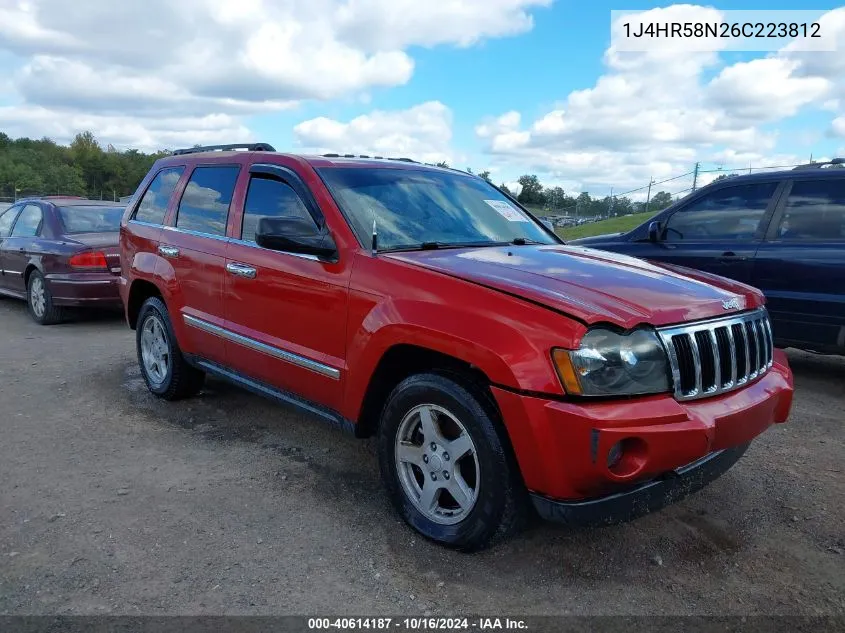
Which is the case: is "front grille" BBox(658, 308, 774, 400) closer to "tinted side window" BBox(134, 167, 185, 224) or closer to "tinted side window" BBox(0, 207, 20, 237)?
"tinted side window" BBox(134, 167, 185, 224)

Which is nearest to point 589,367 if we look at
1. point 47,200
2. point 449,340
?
point 449,340

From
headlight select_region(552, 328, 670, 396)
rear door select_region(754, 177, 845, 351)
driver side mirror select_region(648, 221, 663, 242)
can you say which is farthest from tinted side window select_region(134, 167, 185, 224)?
rear door select_region(754, 177, 845, 351)

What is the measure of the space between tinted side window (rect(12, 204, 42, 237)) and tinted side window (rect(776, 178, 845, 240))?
851cm

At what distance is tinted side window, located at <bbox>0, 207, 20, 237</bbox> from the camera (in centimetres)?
961

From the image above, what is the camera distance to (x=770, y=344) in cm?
343

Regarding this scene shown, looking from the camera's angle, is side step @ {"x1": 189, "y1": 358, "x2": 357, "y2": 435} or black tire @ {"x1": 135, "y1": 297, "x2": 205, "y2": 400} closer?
side step @ {"x1": 189, "y1": 358, "x2": 357, "y2": 435}

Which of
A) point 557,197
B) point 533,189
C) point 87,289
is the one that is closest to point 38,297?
point 87,289

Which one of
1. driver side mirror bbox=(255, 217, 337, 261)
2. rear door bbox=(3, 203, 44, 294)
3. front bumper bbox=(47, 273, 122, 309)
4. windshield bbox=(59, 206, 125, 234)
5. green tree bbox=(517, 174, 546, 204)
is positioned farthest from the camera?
green tree bbox=(517, 174, 546, 204)

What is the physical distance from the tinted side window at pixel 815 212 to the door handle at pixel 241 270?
4.45m

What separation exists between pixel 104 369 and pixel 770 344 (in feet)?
17.9

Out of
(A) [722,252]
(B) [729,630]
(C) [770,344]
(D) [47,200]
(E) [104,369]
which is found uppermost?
(D) [47,200]

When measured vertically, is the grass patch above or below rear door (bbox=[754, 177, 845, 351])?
above

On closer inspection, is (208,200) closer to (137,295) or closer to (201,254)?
(201,254)

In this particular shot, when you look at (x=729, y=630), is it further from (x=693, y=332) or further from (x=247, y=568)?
(x=247, y=568)
